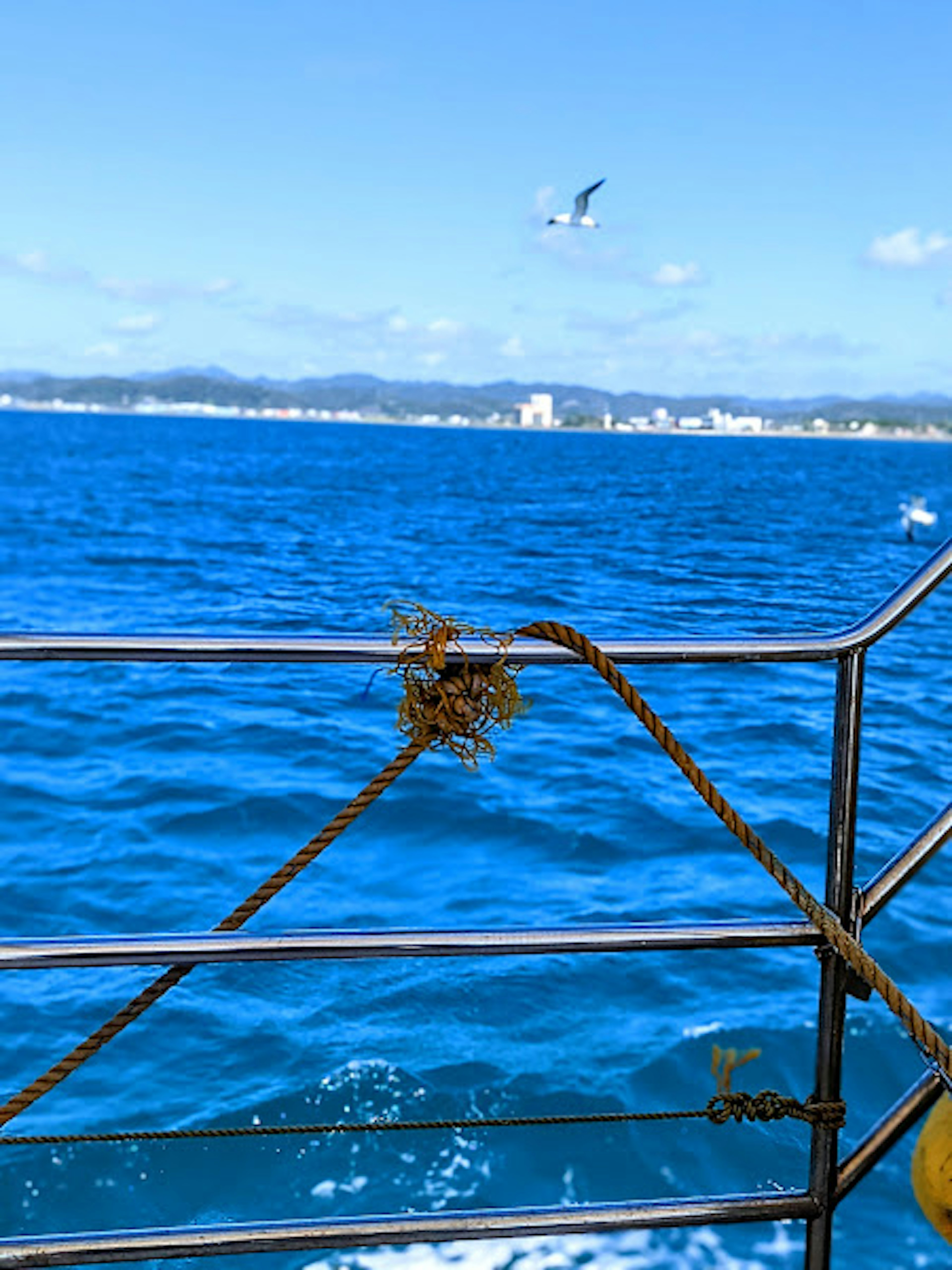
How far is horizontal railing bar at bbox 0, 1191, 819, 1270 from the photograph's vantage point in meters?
1.23

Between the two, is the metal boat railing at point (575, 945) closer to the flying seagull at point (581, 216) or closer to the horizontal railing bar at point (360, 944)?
the horizontal railing bar at point (360, 944)

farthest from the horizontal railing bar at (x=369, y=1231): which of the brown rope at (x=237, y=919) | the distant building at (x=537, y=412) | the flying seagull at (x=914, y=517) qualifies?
the distant building at (x=537, y=412)

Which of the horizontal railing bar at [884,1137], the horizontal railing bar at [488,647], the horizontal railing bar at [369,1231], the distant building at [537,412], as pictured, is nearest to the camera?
the horizontal railing bar at [488,647]

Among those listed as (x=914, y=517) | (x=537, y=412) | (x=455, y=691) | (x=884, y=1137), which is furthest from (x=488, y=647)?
(x=537, y=412)

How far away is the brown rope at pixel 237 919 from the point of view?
1218mm

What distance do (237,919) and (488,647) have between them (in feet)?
1.20

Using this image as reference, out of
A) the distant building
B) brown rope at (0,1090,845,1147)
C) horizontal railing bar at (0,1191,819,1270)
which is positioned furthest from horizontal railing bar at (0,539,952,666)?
the distant building

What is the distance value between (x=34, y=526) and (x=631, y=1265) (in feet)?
55.9

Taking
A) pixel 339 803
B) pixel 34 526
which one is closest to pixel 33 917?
pixel 339 803

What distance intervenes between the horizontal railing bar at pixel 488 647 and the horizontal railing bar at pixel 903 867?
19 cm

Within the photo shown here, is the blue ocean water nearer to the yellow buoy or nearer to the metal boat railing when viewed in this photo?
the metal boat railing

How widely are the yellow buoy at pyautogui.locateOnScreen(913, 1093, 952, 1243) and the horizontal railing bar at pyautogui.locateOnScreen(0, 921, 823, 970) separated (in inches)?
7.9

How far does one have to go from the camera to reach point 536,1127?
3.80 meters

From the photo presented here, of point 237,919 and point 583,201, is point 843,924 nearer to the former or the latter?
point 237,919
